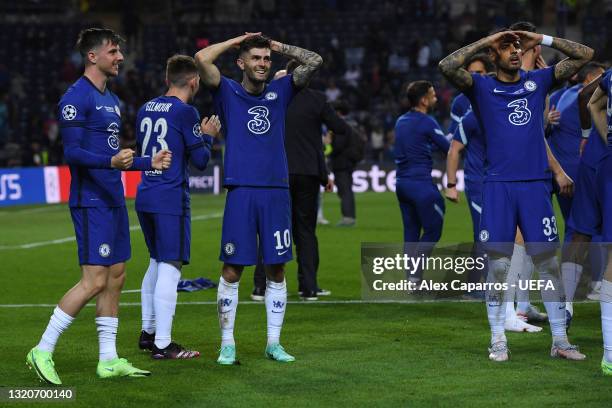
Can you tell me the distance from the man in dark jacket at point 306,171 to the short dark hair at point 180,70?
3.09 m

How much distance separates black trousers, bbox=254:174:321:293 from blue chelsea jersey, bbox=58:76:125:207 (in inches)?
166

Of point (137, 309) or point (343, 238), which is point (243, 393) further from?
point (343, 238)

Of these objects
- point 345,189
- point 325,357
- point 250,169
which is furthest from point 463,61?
point 345,189

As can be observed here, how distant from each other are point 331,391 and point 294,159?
4.88 meters

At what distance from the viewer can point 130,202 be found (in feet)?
90.6

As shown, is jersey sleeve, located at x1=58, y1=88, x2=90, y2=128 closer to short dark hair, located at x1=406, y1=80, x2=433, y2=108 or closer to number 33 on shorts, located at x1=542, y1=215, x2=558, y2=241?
number 33 on shorts, located at x1=542, y1=215, x2=558, y2=241

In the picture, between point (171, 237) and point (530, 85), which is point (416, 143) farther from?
point (171, 237)

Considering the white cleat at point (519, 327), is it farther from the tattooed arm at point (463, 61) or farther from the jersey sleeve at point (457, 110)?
the jersey sleeve at point (457, 110)

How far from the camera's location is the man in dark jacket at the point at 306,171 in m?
12.5

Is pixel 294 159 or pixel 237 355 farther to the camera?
pixel 294 159

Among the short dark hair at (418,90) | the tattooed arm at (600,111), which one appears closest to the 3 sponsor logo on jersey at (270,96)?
the tattooed arm at (600,111)

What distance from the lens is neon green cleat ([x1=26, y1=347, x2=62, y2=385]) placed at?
8180mm

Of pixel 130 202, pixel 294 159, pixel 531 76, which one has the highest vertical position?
pixel 531 76

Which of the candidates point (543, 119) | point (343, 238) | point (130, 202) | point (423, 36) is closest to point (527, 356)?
point (543, 119)
